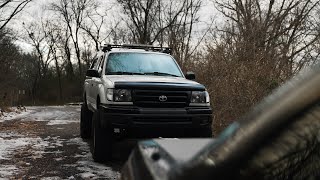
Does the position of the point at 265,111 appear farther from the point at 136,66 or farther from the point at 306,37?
the point at 306,37

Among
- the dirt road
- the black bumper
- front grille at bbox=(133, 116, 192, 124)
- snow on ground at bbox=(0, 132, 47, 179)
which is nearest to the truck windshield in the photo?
the black bumper

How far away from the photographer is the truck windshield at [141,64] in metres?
8.62

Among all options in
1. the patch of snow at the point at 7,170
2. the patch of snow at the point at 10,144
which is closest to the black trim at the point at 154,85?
the patch of snow at the point at 7,170

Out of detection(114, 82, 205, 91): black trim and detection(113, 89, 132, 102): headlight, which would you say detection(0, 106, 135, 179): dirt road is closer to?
detection(113, 89, 132, 102): headlight

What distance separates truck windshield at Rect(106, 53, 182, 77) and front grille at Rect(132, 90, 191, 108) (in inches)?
47.6

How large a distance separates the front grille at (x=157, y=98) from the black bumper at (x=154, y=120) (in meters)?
0.11

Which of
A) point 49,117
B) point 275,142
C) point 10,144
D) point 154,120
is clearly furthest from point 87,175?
point 49,117

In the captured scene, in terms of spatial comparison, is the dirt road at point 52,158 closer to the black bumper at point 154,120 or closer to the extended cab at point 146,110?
the extended cab at point 146,110

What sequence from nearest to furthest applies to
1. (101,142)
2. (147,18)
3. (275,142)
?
(275,142) < (101,142) < (147,18)

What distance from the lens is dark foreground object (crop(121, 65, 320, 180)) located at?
4.63ft

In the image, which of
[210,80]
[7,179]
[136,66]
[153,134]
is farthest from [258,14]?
[7,179]

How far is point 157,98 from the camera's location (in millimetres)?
7383

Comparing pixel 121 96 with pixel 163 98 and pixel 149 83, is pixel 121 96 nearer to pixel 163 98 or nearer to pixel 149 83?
pixel 149 83

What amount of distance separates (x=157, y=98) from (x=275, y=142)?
234 inches
